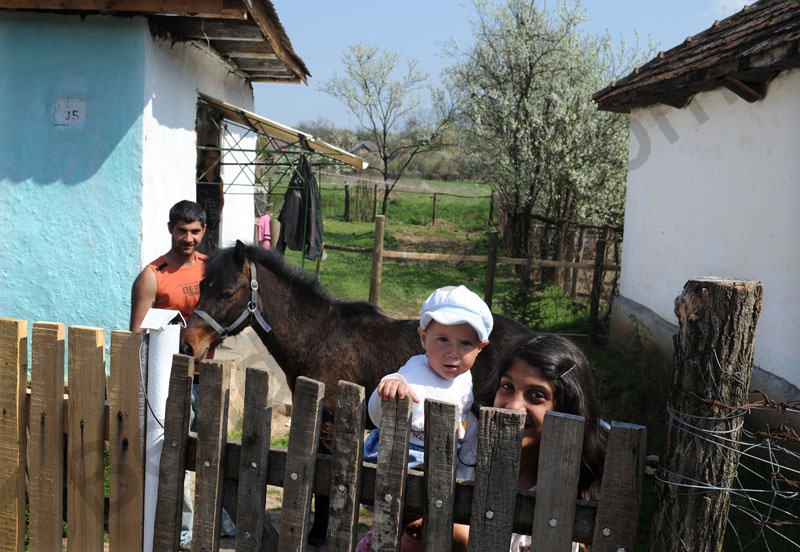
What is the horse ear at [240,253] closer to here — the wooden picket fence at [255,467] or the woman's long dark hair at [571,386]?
the wooden picket fence at [255,467]

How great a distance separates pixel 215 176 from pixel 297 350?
566 centimetres

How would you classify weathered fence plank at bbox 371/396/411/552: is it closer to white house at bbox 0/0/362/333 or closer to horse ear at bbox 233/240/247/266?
horse ear at bbox 233/240/247/266

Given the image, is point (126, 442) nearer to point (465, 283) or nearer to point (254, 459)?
point (254, 459)

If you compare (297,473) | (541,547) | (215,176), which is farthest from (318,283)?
(215,176)

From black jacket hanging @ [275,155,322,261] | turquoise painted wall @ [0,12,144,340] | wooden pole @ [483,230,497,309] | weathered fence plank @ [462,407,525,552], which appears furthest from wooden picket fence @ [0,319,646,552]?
wooden pole @ [483,230,497,309]

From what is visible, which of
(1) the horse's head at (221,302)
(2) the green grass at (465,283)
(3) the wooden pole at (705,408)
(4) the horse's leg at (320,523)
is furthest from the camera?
(2) the green grass at (465,283)

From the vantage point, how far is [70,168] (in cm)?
616

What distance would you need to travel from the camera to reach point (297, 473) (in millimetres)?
2035

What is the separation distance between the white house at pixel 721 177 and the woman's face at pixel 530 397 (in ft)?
12.5

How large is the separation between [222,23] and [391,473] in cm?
574

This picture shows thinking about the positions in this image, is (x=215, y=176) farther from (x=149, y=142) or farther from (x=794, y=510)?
(x=794, y=510)

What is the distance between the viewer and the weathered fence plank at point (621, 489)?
1744 millimetres

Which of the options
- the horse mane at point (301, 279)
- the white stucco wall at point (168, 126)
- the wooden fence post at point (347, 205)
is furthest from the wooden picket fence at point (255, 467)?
the wooden fence post at point (347, 205)

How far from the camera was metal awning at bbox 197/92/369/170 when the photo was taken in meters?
7.96
